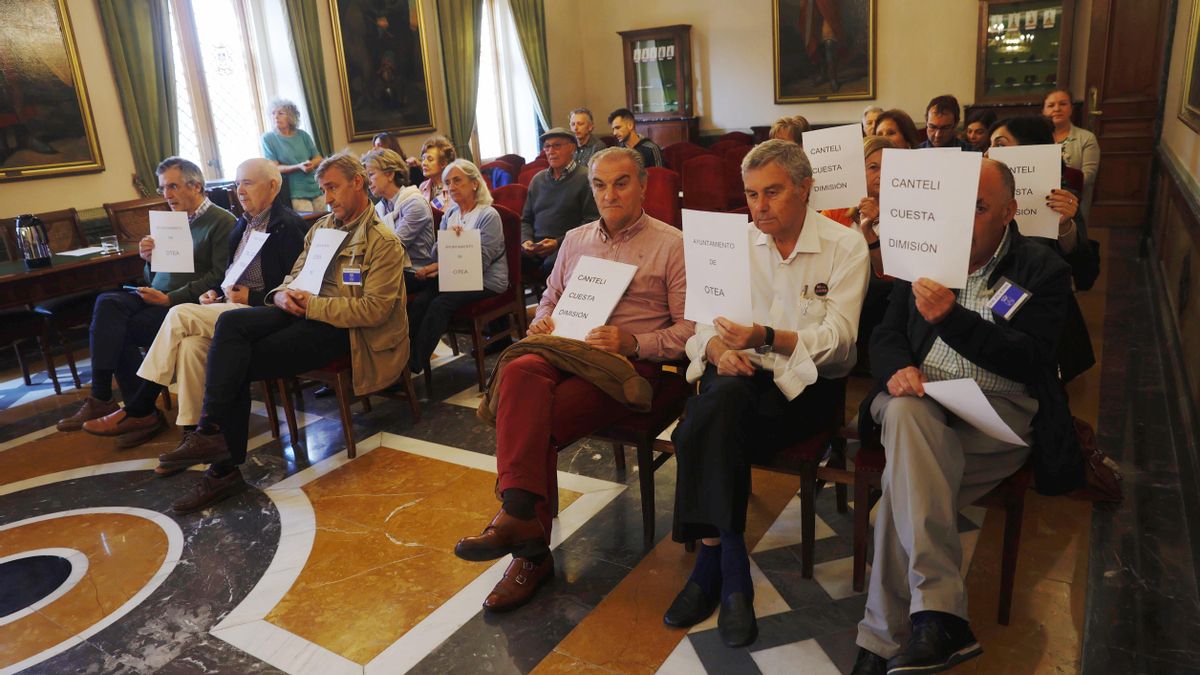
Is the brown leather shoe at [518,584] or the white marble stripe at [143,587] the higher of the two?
the brown leather shoe at [518,584]

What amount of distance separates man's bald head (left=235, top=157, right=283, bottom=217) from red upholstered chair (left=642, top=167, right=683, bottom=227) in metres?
1.73

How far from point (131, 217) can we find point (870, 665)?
5.38m

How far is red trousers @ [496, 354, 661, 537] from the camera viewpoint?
2.23 metres

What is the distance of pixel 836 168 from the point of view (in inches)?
118

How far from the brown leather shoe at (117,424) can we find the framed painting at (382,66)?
4.87m

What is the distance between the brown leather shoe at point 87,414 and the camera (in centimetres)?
402

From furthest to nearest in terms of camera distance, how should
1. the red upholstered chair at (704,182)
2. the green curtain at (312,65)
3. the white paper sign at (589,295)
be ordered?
1. the green curtain at (312,65)
2. the red upholstered chair at (704,182)
3. the white paper sign at (589,295)

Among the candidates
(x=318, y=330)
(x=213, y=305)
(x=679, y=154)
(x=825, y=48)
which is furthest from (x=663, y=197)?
(x=825, y=48)

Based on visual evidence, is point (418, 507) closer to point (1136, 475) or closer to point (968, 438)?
point (968, 438)

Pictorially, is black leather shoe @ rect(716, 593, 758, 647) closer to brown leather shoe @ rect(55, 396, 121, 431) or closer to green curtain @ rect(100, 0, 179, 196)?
brown leather shoe @ rect(55, 396, 121, 431)

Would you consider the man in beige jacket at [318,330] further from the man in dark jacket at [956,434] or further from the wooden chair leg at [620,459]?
the man in dark jacket at [956,434]

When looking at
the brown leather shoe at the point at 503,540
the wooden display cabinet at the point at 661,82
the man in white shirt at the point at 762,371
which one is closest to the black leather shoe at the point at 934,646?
the man in white shirt at the point at 762,371

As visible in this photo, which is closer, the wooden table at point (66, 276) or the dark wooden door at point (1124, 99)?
the wooden table at point (66, 276)

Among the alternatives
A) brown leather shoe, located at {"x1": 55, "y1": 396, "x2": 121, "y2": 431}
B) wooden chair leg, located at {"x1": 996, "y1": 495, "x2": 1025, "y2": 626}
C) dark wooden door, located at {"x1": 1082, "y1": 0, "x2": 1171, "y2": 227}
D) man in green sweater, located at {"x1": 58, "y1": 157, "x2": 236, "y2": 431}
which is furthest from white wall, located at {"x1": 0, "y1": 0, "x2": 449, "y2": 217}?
dark wooden door, located at {"x1": 1082, "y1": 0, "x2": 1171, "y2": 227}
